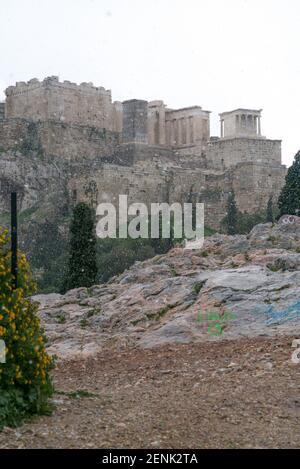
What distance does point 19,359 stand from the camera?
9414mm

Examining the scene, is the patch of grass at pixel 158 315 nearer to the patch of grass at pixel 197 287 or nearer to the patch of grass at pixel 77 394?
the patch of grass at pixel 197 287

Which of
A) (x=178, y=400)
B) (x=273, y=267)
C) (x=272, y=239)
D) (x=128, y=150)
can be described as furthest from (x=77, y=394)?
(x=128, y=150)

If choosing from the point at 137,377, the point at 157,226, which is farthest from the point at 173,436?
the point at 157,226

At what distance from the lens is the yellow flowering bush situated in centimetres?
909

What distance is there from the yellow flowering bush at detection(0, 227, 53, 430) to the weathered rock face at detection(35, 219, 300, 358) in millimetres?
4632

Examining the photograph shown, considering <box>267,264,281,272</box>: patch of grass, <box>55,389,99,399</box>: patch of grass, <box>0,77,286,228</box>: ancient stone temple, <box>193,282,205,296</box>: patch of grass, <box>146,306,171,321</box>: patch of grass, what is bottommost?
<box>55,389,99,399</box>: patch of grass

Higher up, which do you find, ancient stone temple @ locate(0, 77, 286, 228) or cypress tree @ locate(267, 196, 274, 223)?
ancient stone temple @ locate(0, 77, 286, 228)

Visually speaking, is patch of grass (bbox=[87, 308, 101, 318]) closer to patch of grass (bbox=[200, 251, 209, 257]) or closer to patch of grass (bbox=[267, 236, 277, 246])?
patch of grass (bbox=[200, 251, 209, 257])

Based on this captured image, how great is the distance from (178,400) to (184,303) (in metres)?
5.88

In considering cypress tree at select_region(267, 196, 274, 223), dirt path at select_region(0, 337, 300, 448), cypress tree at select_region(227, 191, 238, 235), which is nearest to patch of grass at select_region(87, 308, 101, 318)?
dirt path at select_region(0, 337, 300, 448)

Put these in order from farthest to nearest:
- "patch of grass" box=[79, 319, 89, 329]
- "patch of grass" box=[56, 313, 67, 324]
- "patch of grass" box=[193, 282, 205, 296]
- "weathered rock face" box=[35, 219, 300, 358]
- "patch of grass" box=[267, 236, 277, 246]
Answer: "patch of grass" box=[267, 236, 277, 246] < "patch of grass" box=[56, 313, 67, 324] < "patch of grass" box=[193, 282, 205, 296] < "patch of grass" box=[79, 319, 89, 329] < "weathered rock face" box=[35, 219, 300, 358]

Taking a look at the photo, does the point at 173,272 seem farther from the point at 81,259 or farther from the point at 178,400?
the point at 178,400

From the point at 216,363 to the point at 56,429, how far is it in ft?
13.2
